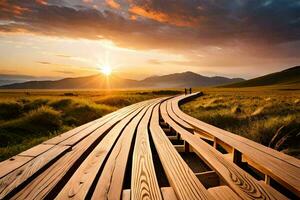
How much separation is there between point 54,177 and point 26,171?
0.34 meters

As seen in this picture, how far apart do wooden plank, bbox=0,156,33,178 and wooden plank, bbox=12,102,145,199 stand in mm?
326

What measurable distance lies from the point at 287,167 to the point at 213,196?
0.93 m

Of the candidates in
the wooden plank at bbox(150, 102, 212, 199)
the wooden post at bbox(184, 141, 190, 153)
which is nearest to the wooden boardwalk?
the wooden plank at bbox(150, 102, 212, 199)

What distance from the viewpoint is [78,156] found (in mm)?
2719

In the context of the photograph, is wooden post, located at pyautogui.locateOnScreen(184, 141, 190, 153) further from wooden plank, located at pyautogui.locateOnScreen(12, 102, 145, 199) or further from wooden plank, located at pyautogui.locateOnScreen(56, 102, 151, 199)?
wooden plank, located at pyautogui.locateOnScreen(12, 102, 145, 199)

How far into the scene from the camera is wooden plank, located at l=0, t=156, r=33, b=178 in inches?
86.2

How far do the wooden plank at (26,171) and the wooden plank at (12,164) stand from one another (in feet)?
0.19

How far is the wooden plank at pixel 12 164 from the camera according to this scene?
2.19 meters

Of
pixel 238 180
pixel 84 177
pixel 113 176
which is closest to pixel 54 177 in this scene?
pixel 84 177

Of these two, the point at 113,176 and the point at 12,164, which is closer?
the point at 113,176

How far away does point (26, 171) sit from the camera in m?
2.20

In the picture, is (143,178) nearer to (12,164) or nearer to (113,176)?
(113,176)

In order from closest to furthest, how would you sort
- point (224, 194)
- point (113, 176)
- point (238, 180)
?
point (224, 194)
point (238, 180)
point (113, 176)

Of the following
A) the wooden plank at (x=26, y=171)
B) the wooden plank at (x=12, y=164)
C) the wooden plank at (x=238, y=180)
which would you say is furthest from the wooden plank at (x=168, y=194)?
the wooden plank at (x=12, y=164)
